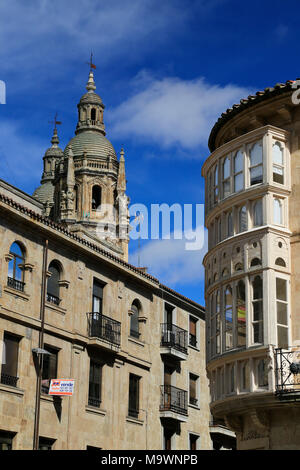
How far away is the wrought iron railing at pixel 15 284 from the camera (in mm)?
31594

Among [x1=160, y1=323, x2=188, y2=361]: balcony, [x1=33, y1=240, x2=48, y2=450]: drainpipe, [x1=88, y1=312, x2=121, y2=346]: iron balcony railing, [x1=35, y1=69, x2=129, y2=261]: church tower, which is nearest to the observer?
[x1=33, y1=240, x2=48, y2=450]: drainpipe

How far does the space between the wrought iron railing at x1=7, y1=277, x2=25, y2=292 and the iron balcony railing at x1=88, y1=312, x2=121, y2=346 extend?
4228 millimetres

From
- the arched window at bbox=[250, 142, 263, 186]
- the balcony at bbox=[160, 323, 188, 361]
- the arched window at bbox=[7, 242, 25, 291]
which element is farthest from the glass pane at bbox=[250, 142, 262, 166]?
the balcony at bbox=[160, 323, 188, 361]

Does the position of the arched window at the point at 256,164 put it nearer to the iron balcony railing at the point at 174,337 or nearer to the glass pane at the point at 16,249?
the glass pane at the point at 16,249

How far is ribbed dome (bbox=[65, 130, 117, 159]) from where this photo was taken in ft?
263

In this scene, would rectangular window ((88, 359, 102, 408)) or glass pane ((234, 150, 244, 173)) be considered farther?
rectangular window ((88, 359, 102, 408))

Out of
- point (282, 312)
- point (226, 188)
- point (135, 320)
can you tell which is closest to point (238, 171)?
point (226, 188)

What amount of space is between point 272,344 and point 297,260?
262 centimetres

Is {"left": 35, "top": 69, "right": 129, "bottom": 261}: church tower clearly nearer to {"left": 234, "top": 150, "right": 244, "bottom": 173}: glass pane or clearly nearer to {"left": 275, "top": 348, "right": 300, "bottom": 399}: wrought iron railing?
{"left": 234, "top": 150, "right": 244, "bottom": 173}: glass pane

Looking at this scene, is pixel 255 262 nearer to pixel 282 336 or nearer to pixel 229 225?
pixel 229 225

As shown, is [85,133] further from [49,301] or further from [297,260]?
[297,260]

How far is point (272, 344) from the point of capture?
74.5ft

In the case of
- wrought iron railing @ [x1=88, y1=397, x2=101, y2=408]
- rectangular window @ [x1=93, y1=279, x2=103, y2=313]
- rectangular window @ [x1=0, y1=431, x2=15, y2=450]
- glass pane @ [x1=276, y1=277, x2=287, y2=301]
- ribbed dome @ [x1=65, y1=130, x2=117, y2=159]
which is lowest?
rectangular window @ [x1=0, y1=431, x2=15, y2=450]

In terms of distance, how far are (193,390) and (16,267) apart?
14.2 metres
